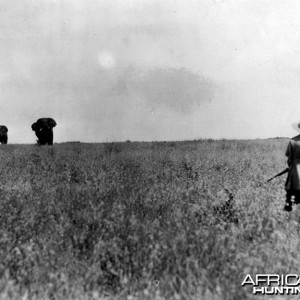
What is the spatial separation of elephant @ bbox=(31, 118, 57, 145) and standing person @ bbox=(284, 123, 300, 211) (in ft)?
99.7

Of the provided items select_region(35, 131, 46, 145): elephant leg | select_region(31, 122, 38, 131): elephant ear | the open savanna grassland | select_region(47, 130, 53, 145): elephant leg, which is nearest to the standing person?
the open savanna grassland

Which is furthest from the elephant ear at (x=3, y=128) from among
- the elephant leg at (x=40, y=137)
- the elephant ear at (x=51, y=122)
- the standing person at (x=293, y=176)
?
the standing person at (x=293, y=176)

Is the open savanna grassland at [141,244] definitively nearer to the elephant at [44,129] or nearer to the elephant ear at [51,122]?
the elephant at [44,129]

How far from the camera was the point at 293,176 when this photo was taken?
21.6 feet

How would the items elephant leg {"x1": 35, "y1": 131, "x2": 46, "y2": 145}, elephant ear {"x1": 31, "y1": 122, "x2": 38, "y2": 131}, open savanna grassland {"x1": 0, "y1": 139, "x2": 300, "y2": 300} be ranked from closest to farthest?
open savanna grassland {"x1": 0, "y1": 139, "x2": 300, "y2": 300} < elephant leg {"x1": 35, "y1": 131, "x2": 46, "y2": 145} < elephant ear {"x1": 31, "y1": 122, "x2": 38, "y2": 131}

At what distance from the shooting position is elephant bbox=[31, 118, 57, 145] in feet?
117

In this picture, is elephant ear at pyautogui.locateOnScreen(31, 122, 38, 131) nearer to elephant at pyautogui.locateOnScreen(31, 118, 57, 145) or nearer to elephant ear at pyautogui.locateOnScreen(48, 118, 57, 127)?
elephant at pyautogui.locateOnScreen(31, 118, 57, 145)

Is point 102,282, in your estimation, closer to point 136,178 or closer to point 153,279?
point 153,279

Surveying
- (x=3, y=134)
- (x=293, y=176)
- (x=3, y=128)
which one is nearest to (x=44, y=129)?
Answer: (x=3, y=134)

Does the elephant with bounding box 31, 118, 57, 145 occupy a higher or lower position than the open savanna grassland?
higher

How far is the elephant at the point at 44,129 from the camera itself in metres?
35.6

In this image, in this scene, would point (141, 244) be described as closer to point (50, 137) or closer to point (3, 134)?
point (50, 137)

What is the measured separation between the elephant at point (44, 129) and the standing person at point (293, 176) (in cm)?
3039

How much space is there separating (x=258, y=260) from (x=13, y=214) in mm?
3183
